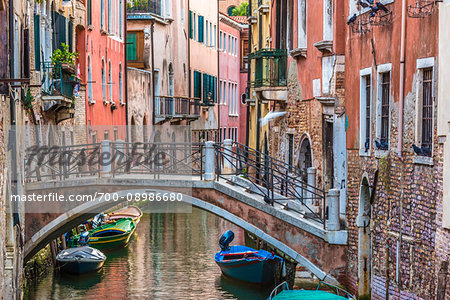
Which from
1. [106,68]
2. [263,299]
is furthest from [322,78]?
[106,68]

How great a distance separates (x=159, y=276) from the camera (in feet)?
74.3

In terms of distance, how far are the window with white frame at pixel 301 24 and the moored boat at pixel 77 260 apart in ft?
22.6

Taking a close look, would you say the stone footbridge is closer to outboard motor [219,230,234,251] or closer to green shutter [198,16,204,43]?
outboard motor [219,230,234,251]

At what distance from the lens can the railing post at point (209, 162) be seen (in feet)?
60.5

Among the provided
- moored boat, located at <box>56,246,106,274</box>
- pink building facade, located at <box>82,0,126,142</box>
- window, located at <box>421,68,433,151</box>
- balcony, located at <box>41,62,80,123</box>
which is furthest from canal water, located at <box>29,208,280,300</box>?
window, located at <box>421,68,433,151</box>

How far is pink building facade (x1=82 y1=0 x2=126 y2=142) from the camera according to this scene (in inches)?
1054

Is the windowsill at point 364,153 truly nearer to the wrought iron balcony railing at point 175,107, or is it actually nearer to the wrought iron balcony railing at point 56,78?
the wrought iron balcony railing at point 56,78

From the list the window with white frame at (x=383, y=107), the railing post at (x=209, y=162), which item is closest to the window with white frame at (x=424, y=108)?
the window with white frame at (x=383, y=107)

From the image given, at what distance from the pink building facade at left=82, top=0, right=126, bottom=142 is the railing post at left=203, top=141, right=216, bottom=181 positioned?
296 inches

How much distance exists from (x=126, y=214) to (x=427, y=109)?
59.3 ft

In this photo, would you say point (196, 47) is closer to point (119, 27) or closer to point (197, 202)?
point (119, 27)

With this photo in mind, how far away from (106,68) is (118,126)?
2204mm

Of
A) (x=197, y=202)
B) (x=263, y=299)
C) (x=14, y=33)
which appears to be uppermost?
(x=14, y=33)

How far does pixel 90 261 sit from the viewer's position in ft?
74.8
